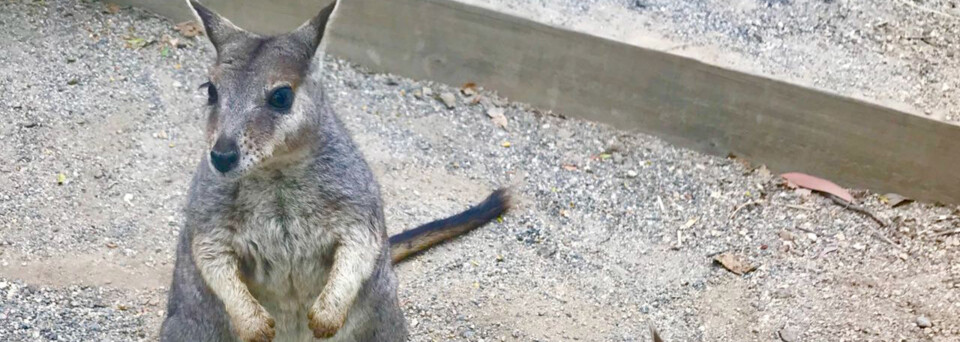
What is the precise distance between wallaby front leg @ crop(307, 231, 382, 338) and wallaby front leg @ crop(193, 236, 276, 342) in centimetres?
21

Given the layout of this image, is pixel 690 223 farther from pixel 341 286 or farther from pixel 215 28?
pixel 215 28

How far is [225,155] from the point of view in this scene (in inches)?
140

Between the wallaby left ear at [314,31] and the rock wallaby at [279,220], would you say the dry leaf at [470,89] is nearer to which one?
the rock wallaby at [279,220]

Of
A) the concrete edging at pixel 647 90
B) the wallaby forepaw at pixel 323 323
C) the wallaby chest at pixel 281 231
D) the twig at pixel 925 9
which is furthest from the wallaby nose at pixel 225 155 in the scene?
the twig at pixel 925 9

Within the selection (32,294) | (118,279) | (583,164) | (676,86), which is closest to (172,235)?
(118,279)

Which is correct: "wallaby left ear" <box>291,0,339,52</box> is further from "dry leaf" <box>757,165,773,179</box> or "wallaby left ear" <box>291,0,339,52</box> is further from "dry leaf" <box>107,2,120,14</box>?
"dry leaf" <box>107,2,120,14</box>

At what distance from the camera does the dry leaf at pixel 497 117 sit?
264 inches

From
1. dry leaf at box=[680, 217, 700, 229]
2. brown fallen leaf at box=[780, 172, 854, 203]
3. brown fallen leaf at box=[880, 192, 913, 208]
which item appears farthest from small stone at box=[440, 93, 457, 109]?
brown fallen leaf at box=[880, 192, 913, 208]

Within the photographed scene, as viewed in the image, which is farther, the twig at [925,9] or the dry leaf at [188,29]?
the dry leaf at [188,29]

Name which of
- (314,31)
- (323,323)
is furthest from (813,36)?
(323,323)

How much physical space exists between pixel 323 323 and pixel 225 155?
87 cm

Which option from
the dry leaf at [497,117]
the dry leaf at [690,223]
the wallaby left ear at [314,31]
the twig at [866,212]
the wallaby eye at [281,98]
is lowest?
the dry leaf at [497,117]

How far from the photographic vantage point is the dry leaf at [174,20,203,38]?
720 cm

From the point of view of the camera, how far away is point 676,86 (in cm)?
628
